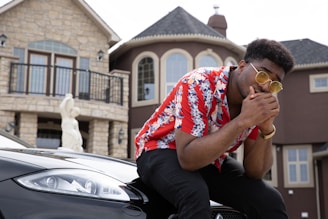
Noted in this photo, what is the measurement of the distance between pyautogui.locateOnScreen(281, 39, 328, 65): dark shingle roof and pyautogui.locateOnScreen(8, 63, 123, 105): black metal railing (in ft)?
28.4

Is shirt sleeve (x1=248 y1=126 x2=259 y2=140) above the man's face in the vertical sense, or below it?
below

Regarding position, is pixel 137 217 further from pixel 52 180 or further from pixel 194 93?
pixel 194 93

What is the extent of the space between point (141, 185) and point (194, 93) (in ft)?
1.60

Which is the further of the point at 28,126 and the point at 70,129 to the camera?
the point at 28,126

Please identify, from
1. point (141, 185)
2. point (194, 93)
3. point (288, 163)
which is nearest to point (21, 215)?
point (141, 185)

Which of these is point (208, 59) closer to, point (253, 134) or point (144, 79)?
point (144, 79)

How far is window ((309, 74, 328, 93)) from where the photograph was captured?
2127 cm

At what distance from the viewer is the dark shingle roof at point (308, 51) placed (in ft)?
70.3

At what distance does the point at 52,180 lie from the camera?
2.09 metres

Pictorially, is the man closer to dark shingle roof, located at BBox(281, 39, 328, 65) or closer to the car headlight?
the car headlight

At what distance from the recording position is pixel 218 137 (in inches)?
85.9

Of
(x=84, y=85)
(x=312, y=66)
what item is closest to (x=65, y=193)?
(x=84, y=85)

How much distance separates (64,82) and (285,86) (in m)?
9.87

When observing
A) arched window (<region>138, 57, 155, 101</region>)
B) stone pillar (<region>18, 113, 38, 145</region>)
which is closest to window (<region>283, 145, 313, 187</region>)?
arched window (<region>138, 57, 155, 101</region>)
